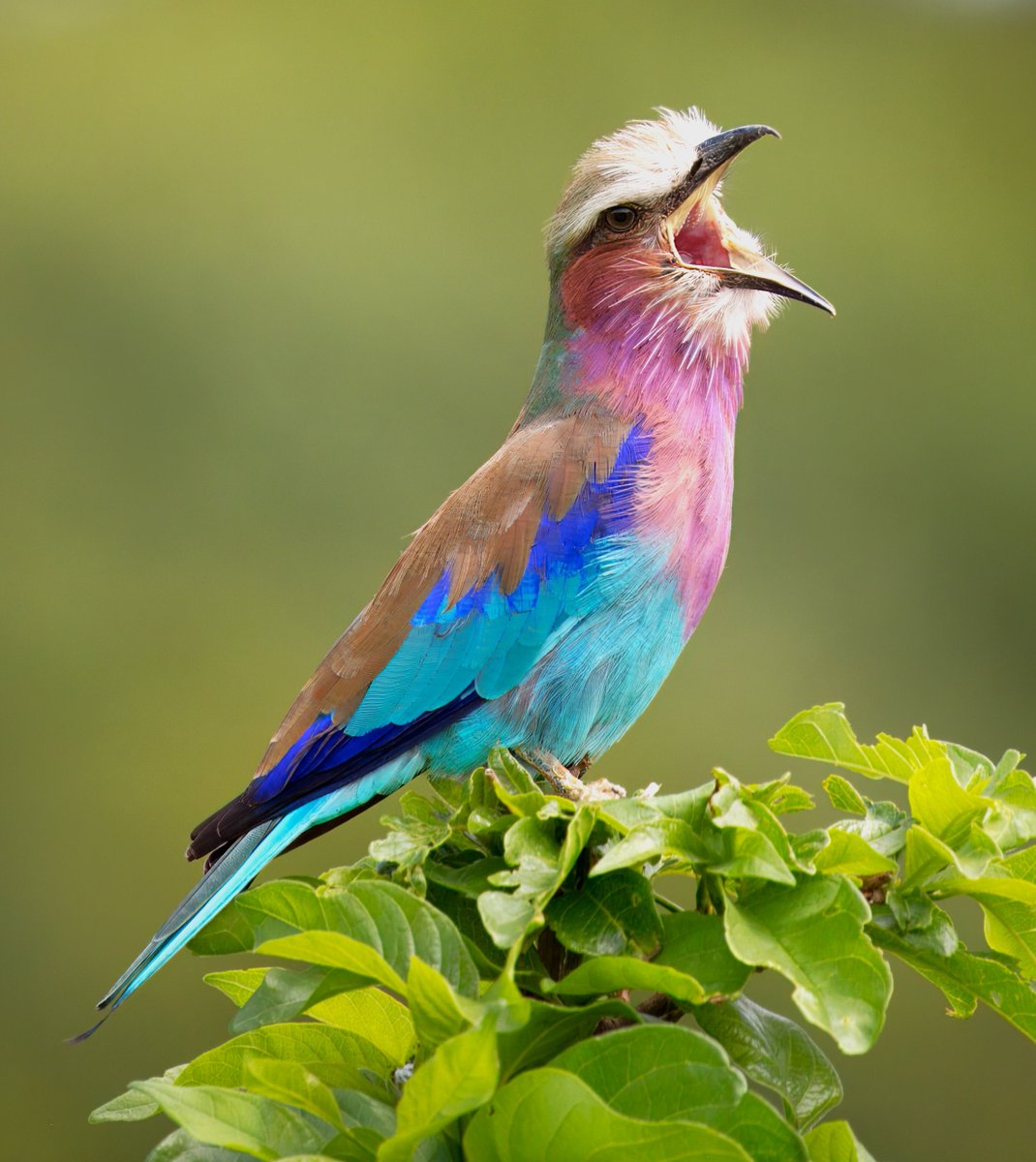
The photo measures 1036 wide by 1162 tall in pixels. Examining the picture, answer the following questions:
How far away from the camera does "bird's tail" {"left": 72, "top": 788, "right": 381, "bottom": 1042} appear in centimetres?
158

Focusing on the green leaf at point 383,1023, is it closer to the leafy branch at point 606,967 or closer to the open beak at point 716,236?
the leafy branch at point 606,967

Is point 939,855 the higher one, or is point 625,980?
point 939,855

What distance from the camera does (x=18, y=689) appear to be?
4934 millimetres

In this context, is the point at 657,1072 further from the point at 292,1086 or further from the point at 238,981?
the point at 238,981

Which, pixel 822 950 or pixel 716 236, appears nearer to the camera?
pixel 822 950

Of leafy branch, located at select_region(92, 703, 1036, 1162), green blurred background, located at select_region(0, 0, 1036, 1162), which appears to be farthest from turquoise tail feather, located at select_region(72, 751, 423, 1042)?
green blurred background, located at select_region(0, 0, 1036, 1162)

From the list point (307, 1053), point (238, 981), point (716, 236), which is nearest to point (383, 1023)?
point (307, 1053)

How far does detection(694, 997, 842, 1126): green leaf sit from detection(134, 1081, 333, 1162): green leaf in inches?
11.9

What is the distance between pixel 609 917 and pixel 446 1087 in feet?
0.74

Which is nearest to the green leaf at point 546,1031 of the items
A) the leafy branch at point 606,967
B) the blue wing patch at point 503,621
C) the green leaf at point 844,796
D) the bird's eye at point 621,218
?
the leafy branch at point 606,967

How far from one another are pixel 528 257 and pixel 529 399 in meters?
2.99

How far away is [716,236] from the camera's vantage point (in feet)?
7.69

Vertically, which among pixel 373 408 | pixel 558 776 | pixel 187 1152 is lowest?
pixel 187 1152

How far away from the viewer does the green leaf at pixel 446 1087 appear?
2.99 feet
